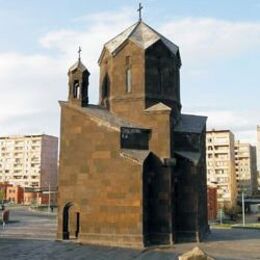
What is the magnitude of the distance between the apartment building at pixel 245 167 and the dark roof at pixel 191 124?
8175cm

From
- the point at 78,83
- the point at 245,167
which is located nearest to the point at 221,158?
the point at 245,167

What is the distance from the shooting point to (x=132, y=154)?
22.1 meters

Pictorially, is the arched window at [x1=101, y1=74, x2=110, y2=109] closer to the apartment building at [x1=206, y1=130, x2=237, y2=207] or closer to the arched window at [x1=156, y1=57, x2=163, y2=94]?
the arched window at [x1=156, y1=57, x2=163, y2=94]

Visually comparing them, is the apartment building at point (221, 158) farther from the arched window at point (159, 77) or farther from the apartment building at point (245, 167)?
the arched window at point (159, 77)

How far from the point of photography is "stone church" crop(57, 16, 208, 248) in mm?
21562

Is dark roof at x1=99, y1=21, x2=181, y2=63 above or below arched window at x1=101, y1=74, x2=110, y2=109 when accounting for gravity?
above

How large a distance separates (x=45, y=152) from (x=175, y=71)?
90065mm

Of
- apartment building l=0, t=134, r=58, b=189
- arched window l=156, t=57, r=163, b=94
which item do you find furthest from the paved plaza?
apartment building l=0, t=134, r=58, b=189


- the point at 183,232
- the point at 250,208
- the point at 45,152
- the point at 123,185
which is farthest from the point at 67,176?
the point at 45,152

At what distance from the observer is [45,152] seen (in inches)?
4459

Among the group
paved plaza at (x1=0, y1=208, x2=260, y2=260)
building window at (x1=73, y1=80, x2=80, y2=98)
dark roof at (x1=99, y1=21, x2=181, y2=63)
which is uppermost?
dark roof at (x1=99, y1=21, x2=181, y2=63)

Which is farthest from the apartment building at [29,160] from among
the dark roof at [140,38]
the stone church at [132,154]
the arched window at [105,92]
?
the stone church at [132,154]

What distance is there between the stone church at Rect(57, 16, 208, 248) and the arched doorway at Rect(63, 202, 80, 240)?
50 millimetres

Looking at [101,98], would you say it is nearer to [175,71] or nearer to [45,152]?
[175,71]
